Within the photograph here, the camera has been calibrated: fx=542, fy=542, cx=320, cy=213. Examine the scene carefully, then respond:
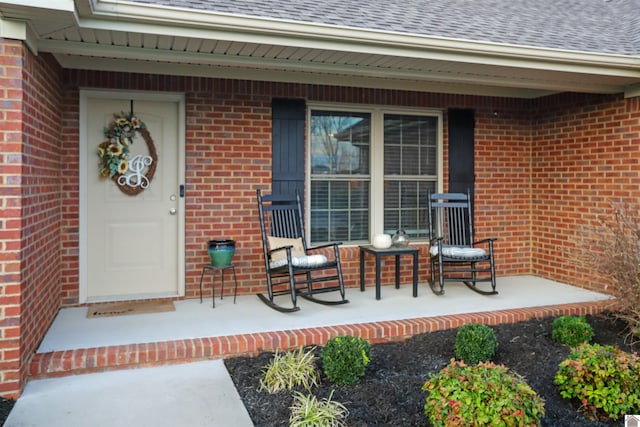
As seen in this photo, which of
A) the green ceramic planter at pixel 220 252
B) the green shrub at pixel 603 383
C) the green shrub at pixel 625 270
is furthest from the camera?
the green ceramic planter at pixel 220 252

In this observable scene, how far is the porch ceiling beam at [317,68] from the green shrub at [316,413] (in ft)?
8.80

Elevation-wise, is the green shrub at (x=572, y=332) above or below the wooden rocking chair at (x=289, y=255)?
below

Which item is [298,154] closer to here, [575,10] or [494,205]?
[494,205]

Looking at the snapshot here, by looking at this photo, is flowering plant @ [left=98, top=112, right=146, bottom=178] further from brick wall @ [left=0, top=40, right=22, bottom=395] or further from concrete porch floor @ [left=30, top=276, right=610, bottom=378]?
brick wall @ [left=0, top=40, right=22, bottom=395]

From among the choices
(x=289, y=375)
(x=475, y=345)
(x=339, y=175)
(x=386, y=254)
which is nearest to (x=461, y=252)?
(x=386, y=254)

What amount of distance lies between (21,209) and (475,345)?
291 cm

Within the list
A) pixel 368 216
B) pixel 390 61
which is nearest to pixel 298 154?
pixel 368 216

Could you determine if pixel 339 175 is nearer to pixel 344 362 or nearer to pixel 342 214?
pixel 342 214

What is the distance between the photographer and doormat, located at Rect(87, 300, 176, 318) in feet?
15.1

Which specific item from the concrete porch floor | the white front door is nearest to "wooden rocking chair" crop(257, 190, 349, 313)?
the concrete porch floor

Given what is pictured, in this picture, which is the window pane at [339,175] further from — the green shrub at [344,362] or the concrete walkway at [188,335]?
the green shrub at [344,362]

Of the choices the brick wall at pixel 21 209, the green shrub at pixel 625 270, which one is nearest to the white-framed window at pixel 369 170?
the green shrub at pixel 625 270

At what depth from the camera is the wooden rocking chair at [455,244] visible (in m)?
5.37

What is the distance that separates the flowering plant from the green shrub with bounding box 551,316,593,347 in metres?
3.90
